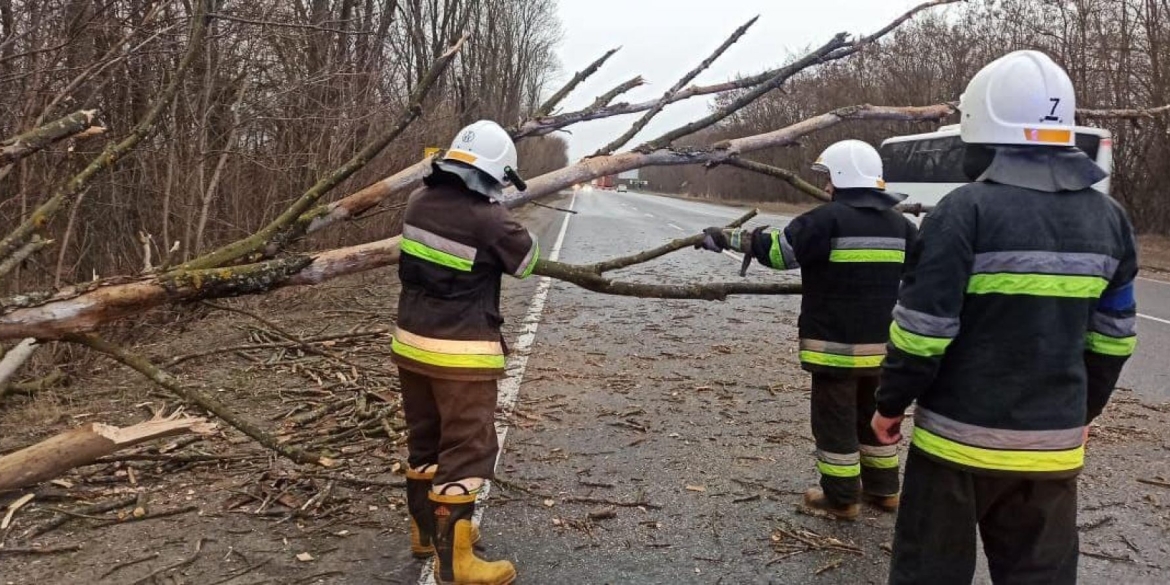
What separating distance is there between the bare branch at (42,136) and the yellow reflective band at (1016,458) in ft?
12.8

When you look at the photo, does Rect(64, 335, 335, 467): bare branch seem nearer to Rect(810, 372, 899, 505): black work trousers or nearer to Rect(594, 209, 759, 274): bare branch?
Rect(594, 209, 759, 274): bare branch

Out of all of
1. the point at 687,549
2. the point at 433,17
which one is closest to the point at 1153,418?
the point at 687,549

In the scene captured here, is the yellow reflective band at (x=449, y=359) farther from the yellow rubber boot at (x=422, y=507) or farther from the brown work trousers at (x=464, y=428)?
the yellow rubber boot at (x=422, y=507)

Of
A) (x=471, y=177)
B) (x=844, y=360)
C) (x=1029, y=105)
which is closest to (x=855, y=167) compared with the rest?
(x=844, y=360)

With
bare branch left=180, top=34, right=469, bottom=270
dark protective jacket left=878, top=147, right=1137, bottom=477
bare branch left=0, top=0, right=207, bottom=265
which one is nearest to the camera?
dark protective jacket left=878, top=147, right=1137, bottom=477

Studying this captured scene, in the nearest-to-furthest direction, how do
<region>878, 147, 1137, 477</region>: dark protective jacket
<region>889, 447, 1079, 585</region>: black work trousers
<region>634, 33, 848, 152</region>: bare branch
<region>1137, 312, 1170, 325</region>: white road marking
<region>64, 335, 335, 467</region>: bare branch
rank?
<region>878, 147, 1137, 477</region>: dark protective jacket → <region>889, 447, 1079, 585</region>: black work trousers → <region>64, 335, 335, 467</region>: bare branch → <region>634, 33, 848, 152</region>: bare branch → <region>1137, 312, 1170, 325</region>: white road marking

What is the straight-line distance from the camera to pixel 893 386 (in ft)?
7.66

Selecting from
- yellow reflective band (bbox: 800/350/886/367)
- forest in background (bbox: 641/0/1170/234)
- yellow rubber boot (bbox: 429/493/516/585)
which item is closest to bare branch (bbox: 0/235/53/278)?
yellow rubber boot (bbox: 429/493/516/585)

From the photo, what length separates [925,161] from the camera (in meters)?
20.7

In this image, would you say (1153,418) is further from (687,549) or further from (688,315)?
(688,315)

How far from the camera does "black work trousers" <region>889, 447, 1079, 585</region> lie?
2.25 m

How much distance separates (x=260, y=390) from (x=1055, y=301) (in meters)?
4.87

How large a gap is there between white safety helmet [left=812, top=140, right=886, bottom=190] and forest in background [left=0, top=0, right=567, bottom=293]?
3.09m

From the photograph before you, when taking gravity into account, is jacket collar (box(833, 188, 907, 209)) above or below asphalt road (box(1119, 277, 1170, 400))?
above
